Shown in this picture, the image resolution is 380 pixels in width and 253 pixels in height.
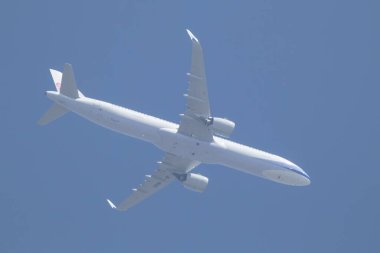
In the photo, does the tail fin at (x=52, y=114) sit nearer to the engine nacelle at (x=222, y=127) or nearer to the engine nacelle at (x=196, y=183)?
the engine nacelle at (x=222, y=127)

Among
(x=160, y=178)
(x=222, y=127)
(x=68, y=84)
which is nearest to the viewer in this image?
(x=222, y=127)

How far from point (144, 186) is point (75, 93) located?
13.5 metres

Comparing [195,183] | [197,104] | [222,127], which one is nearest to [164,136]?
[197,104]

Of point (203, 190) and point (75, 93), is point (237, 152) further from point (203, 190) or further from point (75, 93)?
point (75, 93)

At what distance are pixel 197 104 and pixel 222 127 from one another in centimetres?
359

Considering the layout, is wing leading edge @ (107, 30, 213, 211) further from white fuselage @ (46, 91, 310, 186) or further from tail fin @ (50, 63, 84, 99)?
tail fin @ (50, 63, 84, 99)

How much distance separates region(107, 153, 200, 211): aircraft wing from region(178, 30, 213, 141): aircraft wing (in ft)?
18.8

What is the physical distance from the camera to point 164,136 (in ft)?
265

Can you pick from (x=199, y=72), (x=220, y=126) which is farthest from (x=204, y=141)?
(x=199, y=72)

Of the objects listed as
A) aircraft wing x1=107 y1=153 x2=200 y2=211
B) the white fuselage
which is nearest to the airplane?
the white fuselage

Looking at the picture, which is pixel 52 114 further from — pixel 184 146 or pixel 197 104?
pixel 197 104

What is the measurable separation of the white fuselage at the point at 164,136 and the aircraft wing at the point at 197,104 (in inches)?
34.5

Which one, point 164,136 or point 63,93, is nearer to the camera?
point 164,136

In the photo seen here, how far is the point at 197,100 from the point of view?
7762 cm
